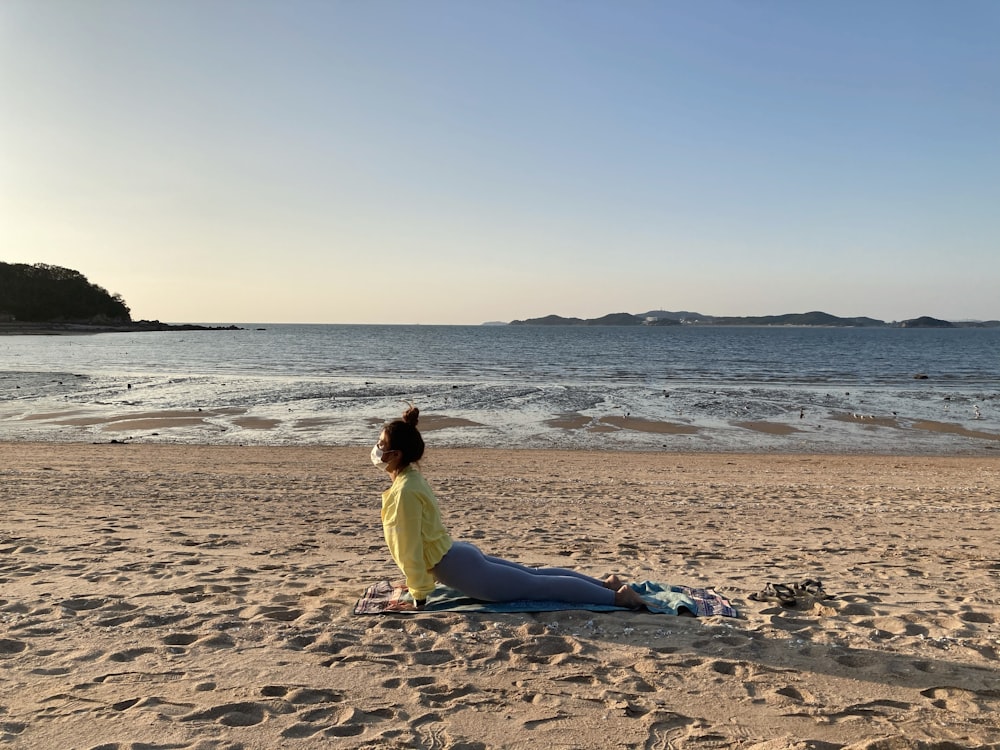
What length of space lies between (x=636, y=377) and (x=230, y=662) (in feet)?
124

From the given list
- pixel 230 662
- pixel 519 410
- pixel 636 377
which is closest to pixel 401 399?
pixel 519 410

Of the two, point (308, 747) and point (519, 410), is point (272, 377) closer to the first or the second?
point (519, 410)

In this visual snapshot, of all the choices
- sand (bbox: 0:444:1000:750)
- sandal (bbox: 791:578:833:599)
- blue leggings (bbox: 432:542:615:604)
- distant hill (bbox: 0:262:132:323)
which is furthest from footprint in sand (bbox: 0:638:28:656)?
distant hill (bbox: 0:262:132:323)

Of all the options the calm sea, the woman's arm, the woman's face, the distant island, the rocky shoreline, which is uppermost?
the distant island

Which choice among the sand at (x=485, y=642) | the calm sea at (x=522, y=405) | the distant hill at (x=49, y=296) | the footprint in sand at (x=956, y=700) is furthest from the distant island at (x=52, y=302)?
the footprint in sand at (x=956, y=700)

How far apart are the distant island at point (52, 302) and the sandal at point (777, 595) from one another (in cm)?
11646

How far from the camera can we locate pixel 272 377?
38.9m

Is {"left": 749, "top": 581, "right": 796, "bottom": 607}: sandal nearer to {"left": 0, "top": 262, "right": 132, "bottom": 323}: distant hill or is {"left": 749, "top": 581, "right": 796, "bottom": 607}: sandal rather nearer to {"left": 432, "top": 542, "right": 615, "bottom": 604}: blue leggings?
{"left": 432, "top": 542, "right": 615, "bottom": 604}: blue leggings

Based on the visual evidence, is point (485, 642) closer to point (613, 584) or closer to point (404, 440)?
point (613, 584)

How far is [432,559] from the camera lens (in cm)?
480

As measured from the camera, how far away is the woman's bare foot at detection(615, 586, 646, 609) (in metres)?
4.83

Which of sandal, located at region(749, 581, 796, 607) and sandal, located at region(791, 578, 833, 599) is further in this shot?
sandal, located at region(791, 578, 833, 599)

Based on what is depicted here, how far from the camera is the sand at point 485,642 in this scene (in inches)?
132

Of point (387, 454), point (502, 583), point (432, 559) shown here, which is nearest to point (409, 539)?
point (432, 559)
